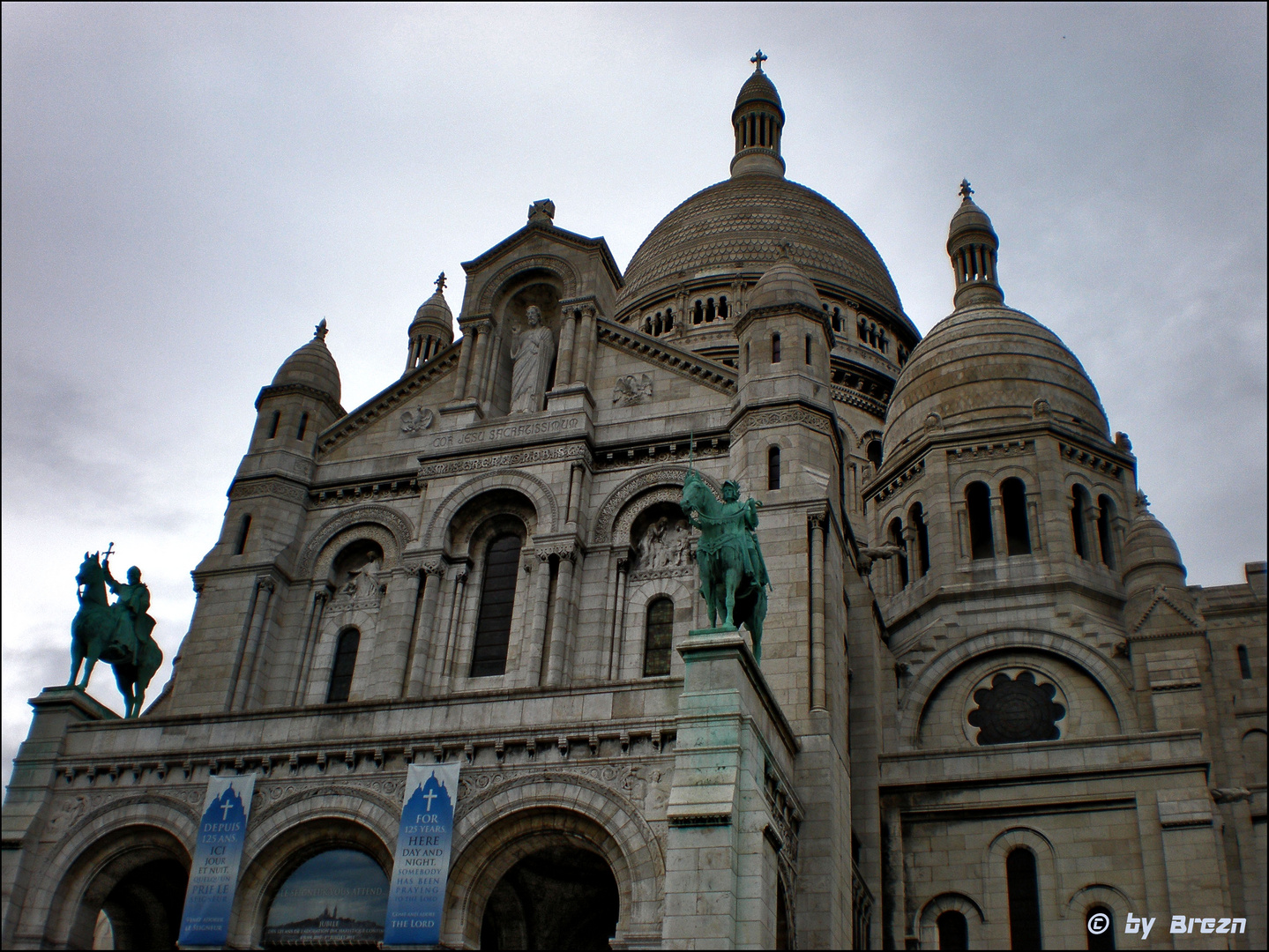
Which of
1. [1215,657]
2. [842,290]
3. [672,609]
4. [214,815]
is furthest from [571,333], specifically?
[842,290]

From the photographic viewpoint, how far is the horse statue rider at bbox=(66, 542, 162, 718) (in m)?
26.6

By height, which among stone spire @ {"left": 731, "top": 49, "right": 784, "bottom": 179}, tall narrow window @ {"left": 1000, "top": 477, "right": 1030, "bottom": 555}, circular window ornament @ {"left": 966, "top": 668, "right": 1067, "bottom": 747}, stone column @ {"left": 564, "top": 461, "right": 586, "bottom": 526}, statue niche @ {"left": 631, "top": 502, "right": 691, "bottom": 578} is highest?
stone spire @ {"left": 731, "top": 49, "right": 784, "bottom": 179}

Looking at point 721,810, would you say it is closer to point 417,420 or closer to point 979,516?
point 417,420

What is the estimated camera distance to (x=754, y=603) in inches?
880

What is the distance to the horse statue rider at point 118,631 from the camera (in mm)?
26578

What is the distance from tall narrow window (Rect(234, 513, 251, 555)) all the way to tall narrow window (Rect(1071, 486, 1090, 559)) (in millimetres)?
22036

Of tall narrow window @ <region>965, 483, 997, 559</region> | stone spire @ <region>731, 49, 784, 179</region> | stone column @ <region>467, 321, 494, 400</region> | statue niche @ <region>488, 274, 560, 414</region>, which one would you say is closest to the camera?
statue niche @ <region>488, 274, 560, 414</region>

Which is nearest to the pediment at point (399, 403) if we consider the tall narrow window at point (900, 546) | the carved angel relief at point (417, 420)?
the carved angel relief at point (417, 420)

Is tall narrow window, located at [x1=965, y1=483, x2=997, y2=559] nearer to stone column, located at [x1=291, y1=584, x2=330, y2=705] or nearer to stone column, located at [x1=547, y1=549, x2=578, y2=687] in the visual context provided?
stone column, located at [x1=547, y1=549, x2=578, y2=687]

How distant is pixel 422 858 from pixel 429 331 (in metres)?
40.8

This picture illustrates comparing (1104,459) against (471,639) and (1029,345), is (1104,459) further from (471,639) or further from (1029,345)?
(471,639)

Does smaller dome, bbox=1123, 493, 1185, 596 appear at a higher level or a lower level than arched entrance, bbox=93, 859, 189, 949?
higher

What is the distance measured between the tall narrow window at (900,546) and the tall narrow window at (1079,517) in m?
4.78

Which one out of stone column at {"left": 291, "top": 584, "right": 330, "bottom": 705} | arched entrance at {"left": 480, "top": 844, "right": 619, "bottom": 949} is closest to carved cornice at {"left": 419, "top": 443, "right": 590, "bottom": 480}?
stone column at {"left": 291, "top": 584, "right": 330, "bottom": 705}
